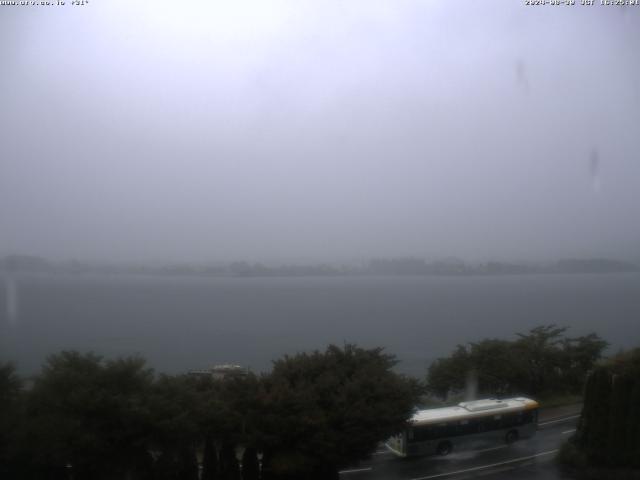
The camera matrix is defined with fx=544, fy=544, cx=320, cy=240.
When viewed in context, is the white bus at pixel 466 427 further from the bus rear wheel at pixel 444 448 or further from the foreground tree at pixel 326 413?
the foreground tree at pixel 326 413

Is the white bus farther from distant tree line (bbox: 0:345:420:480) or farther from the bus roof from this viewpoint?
distant tree line (bbox: 0:345:420:480)

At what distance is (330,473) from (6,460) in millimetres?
5484

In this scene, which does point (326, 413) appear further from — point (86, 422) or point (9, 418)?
point (9, 418)

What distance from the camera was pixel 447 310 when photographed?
45469 millimetres

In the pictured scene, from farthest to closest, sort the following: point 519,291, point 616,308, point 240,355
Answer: point 519,291, point 616,308, point 240,355

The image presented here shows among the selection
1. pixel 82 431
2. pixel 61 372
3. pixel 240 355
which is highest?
pixel 61 372

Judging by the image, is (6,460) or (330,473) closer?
(6,460)

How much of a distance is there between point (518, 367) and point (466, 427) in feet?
16.9

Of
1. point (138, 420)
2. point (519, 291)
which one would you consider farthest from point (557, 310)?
point (138, 420)

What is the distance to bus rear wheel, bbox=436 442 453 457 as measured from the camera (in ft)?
43.4

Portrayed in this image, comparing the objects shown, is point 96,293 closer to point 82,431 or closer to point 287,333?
point 287,333

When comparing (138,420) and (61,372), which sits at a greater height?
(61,372)

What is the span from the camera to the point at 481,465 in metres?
12.2

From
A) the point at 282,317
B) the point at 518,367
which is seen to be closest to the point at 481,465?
the point at 518,367
